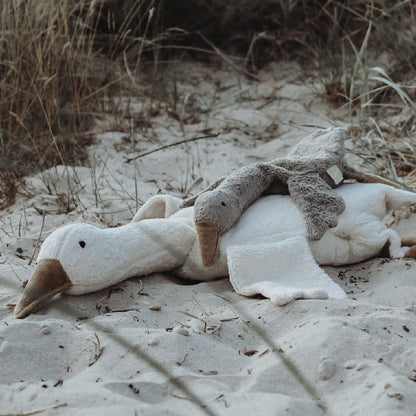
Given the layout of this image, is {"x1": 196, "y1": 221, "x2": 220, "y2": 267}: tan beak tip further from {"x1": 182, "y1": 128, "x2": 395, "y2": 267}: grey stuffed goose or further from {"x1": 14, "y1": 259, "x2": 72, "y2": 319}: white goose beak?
{"x1": 14, "y1": 259, "x2": 72, "y2": 319}: white goose beak

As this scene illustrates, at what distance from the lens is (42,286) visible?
1.63 metres

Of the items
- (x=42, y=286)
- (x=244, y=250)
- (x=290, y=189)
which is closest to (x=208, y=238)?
(x=244, y=250)

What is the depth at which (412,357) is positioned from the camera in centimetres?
130

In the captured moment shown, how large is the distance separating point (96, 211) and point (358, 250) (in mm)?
1149

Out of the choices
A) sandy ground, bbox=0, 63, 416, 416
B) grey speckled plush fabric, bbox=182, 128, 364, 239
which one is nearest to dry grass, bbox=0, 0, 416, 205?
grey speckled plush fabric, bbox=182, 128, 364, 239

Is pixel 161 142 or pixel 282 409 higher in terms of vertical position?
pixel 282 409

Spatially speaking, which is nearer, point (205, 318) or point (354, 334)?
point (354, 334)

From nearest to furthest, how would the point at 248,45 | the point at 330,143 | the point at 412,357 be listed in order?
the point at 412,357, the point at 330,143, the point at 248,45

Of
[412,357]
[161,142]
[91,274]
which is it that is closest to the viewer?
[412,357]

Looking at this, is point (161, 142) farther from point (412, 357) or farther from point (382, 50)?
point (412, 357)

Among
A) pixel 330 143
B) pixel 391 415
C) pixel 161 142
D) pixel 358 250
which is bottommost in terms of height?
pixel 161 142

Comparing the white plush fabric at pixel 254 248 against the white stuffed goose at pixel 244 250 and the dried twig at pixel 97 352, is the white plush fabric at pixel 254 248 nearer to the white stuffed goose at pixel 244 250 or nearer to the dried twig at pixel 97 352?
the white stuffed goose at pixel 244 250

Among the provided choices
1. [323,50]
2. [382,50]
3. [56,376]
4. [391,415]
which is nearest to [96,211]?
[56,376]

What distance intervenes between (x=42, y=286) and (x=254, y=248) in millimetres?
622
